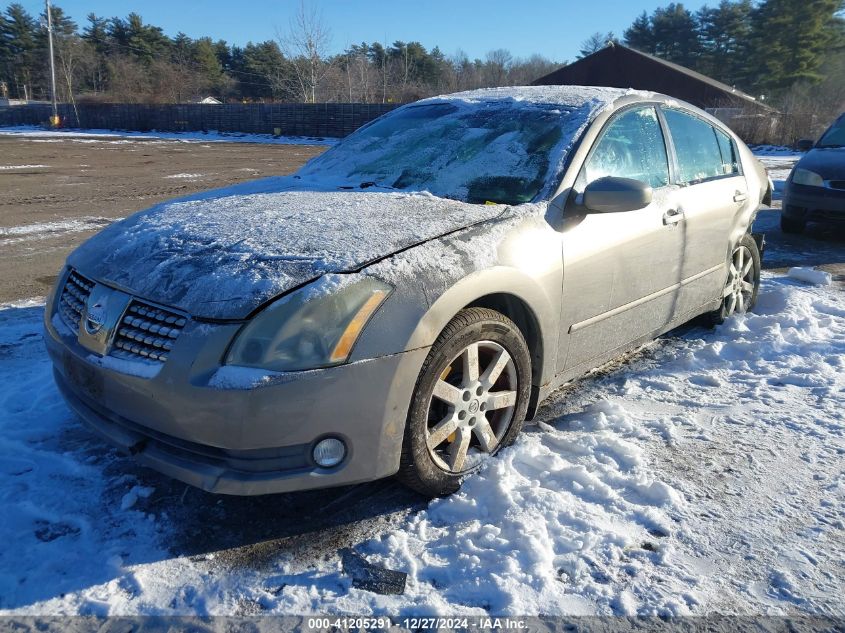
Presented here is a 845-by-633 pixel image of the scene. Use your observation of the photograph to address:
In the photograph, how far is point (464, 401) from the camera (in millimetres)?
2580

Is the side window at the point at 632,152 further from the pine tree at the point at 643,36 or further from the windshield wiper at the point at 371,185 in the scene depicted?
the pine tree at the point at 643,36

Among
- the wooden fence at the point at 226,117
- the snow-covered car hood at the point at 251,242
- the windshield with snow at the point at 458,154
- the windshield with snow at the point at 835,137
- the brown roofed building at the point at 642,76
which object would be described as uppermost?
the brown roofed building at the point at 642,76

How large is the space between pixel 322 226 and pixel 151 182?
11.9 meters

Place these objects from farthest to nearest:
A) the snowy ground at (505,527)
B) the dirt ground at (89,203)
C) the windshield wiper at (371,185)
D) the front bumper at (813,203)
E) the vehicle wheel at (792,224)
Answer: the vehicle wheel at (792,224) → the front bumper at (813,203) → the dirt ground at (89,203) → the windshield wiper at (371,185) → the snowy ground at (505,527)

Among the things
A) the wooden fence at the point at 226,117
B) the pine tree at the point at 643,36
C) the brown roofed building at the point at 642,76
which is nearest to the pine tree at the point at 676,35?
the pine tree at the point at 643,36

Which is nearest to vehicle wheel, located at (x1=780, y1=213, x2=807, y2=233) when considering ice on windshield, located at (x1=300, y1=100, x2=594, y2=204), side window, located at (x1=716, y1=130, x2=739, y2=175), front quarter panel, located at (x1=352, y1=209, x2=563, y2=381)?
side window, located at (x1=716, y1=130, x2=739, y2=175)

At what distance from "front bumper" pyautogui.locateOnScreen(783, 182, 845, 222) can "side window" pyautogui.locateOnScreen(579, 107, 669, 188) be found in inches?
199

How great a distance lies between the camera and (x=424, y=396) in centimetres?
237

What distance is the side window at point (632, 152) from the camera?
3.21 m

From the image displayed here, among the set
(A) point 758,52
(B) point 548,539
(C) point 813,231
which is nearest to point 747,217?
(B) point 548,539

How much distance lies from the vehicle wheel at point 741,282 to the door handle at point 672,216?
0.98m

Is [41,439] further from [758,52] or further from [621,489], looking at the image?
[758,52]

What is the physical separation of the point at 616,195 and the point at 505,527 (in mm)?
1506

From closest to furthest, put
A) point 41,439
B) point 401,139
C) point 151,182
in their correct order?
point 41,439 → point 401,139 → point 151,182
